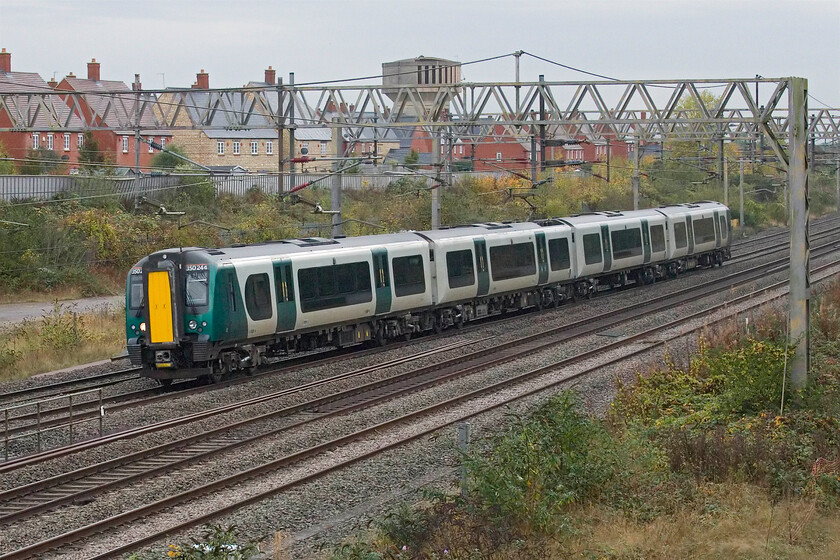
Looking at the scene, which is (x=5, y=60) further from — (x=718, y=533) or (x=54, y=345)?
(x=718, y=533)

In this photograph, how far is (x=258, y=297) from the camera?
19422mm

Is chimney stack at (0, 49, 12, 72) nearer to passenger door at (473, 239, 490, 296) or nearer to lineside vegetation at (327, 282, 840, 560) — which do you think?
passenger door at (473, 239, 490, 296)

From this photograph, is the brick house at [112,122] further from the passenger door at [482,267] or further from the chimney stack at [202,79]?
the passenger door at [482,267]

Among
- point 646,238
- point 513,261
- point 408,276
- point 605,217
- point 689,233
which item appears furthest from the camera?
point 689,233

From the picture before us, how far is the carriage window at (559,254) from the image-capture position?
29.7 metres

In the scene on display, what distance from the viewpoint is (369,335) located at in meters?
23.4

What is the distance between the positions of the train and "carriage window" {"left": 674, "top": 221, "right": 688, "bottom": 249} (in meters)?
2.39

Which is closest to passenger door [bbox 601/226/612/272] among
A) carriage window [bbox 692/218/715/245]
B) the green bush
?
carriage window [bbox 692/218/715/245]

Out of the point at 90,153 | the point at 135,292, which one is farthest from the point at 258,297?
the point at 90,153

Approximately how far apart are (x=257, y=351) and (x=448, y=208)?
85.4ft

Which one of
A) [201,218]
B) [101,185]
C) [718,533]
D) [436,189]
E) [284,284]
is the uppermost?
[101,185]

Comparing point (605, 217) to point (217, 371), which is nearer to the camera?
point (217, 371)

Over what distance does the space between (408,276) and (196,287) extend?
6410 mm

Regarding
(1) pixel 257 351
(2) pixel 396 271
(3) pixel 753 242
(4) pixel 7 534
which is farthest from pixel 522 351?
(3) pixel 753 242
